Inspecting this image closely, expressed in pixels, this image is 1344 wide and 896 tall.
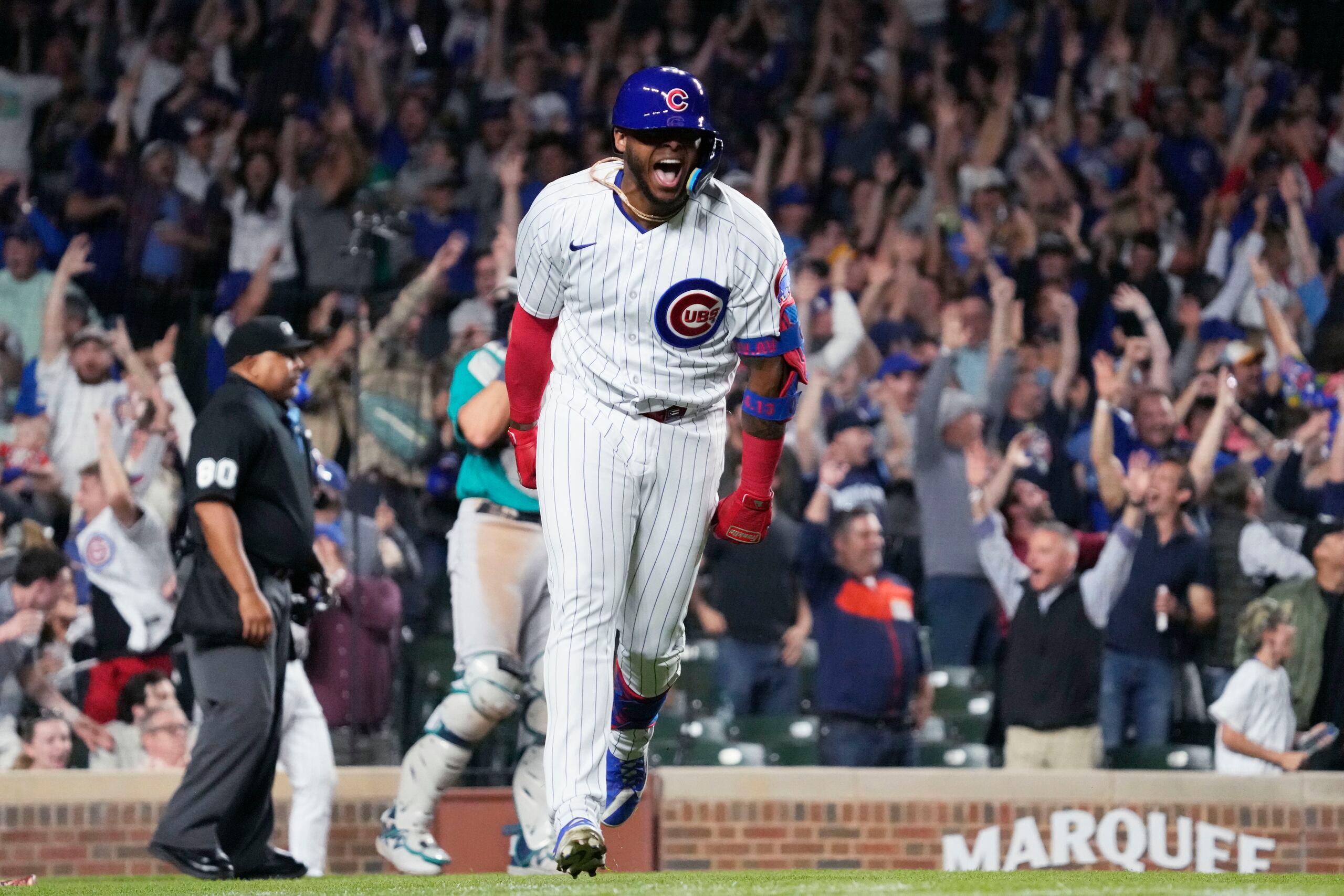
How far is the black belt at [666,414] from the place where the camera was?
13.8 feet

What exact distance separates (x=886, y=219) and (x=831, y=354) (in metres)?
1.60

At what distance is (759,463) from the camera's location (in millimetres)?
4363

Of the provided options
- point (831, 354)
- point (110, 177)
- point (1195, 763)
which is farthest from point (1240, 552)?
point (110, 177)

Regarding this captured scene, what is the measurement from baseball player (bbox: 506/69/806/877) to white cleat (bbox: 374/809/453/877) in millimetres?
1617

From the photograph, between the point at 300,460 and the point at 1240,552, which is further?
the point at 1240,552

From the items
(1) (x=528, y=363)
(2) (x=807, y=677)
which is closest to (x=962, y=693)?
(2) (x=807, y=677)

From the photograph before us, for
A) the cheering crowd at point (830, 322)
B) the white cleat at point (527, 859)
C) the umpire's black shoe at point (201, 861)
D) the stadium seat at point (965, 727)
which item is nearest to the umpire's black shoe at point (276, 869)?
the umpire's black shoe at point (201, 861)

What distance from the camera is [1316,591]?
7605mm

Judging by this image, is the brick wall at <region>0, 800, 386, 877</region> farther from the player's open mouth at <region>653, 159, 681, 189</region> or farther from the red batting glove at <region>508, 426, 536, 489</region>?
the player's open mouth at <region>653, 159, 681, 189</region>

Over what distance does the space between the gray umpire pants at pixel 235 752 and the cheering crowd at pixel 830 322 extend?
3.11ft

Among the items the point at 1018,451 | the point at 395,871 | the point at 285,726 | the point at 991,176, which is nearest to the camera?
the point at 285,726

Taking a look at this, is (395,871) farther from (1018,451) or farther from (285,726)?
(1018,451)

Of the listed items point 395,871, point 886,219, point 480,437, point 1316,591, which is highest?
point 886,219

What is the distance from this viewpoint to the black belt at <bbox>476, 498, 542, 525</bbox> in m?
5.82
